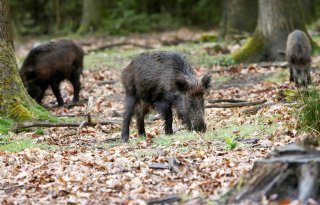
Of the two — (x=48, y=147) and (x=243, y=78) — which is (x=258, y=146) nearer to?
(x=48, y=147)

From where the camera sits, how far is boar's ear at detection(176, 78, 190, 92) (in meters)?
10.2

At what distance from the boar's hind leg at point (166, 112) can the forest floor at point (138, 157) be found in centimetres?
25

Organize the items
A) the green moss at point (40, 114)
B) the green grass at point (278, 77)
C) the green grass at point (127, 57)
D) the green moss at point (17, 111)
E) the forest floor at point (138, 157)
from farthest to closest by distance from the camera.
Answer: the green grass at point (127, 57) → the green grass at point (278, 77) → the green moss at point (40, 114) → the green moss at point (17, 111) → the forest floor at point (138, 157)

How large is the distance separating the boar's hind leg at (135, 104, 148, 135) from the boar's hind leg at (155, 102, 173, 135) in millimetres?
486

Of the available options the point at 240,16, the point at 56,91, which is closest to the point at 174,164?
the point at 56,91

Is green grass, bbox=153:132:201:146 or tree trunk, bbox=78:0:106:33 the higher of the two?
tree trunk, bbox=78:0:106:33

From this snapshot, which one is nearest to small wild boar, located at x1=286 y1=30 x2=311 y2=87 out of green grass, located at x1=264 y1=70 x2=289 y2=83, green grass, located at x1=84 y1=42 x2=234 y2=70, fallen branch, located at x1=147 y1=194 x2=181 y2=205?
green grass, located at x1=264 y1=70 x2=289 y2=83

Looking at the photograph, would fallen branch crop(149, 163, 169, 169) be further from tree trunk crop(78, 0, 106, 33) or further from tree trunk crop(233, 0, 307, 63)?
tree trunk crop(78, 0, 106, 33)

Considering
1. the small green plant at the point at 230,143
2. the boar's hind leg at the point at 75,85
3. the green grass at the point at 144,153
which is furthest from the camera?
the boar's hind leg at the point at 75,85

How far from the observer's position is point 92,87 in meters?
17.7

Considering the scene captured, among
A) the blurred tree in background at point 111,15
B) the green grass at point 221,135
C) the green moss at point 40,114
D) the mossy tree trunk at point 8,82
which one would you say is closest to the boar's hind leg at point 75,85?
the green moss at point 40,114

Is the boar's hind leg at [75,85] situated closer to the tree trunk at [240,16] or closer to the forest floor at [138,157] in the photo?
the forest floor at [138,157]

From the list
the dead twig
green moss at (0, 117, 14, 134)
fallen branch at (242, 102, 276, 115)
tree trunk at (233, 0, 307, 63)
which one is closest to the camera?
the dead twig

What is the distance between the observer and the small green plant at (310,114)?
29.3ft
